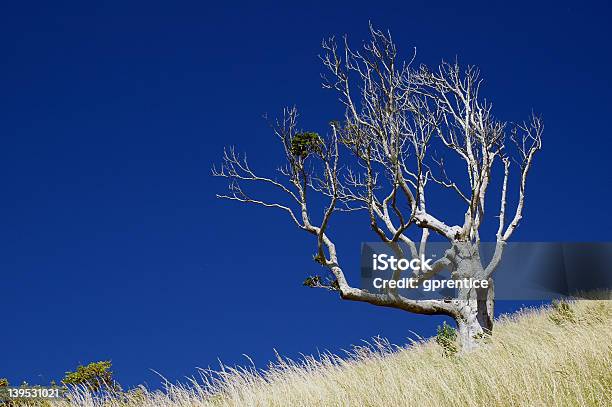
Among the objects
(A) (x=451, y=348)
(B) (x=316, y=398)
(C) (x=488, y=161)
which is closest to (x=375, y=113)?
(C) (x=488, y=161)

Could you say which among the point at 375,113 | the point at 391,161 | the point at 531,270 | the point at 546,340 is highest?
the point at 375,113

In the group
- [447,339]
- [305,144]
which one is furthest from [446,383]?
[305,144]

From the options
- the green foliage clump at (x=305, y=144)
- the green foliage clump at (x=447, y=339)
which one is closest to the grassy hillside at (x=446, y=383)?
the green foliage clump at (x=447, y=339)

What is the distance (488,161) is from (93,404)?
13346mm

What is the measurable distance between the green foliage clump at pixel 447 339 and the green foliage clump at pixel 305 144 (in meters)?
5.77

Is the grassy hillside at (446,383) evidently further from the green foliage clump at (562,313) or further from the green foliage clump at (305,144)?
the green foliage clump at (305,144)

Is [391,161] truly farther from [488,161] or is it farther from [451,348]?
[451,348]

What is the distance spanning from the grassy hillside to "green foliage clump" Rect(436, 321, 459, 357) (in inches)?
96.5

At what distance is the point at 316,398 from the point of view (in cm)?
898

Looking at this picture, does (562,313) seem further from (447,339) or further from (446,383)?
(446,383)

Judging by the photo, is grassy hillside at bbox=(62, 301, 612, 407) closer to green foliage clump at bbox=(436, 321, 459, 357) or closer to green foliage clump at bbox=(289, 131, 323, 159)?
green foliage clump at bbox=(436, 321, 459, 357)

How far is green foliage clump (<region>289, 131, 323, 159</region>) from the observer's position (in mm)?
18188

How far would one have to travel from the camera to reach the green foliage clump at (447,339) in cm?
1523

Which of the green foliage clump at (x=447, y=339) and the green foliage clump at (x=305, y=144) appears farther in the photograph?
the green foliage clump at (x=305, y=144)
